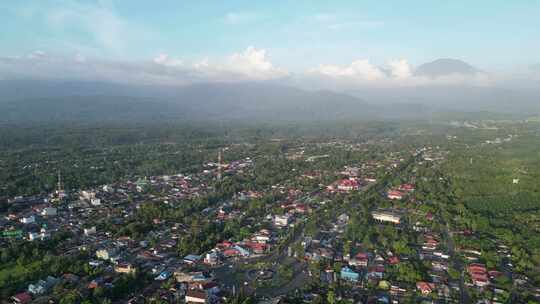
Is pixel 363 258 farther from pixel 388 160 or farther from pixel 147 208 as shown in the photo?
pixel 388 160


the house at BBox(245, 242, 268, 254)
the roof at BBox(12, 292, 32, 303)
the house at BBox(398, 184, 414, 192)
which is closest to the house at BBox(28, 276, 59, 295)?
the roof at BBox(12, 292, 32, 303)

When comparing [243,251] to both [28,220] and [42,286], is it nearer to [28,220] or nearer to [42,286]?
[42,286]

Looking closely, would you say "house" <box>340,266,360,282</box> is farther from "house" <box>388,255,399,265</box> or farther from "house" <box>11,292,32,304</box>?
"house" <box>11,292,32,304</box>

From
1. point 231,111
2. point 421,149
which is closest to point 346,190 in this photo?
point 421,149

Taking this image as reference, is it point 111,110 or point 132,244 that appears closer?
point 132,244

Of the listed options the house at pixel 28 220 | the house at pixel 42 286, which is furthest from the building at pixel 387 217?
the house at pixel 28 220

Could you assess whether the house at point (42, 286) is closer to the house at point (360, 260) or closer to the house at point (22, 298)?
the house at point (22, 298)
